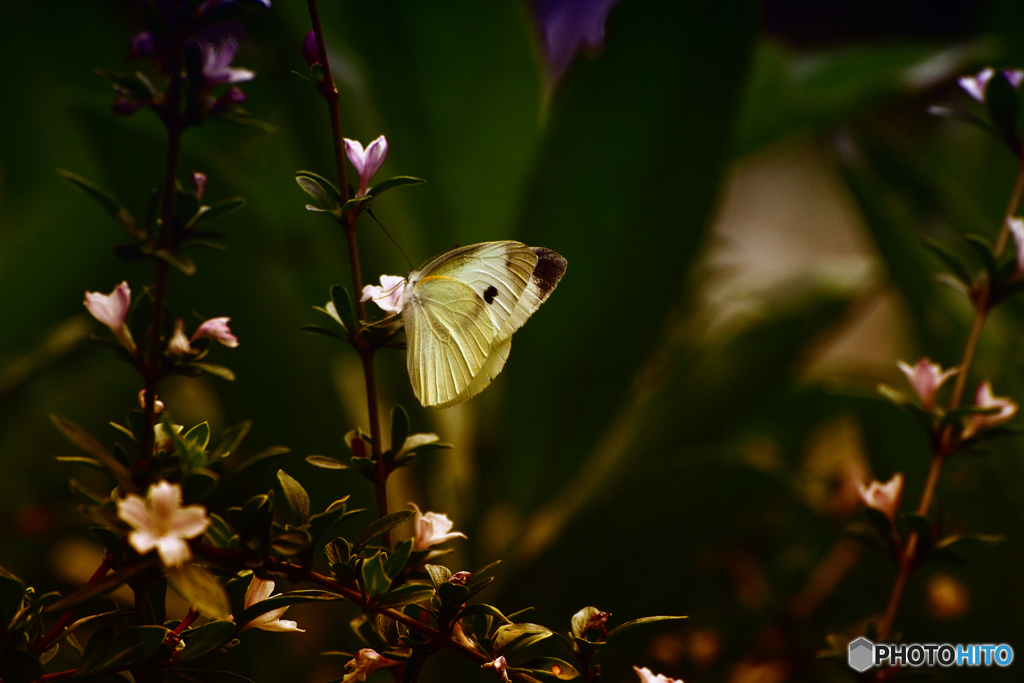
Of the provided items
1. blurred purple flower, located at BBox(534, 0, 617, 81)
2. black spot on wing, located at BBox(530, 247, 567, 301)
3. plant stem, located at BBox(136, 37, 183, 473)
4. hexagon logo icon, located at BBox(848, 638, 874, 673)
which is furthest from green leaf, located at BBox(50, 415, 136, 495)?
blurred purple flower, located at BBox(534, 0, 617, 81)

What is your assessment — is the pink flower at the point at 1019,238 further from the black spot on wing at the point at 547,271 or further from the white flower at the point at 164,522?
the white flower at the point at 164,522

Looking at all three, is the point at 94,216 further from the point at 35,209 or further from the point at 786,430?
the point at 786,430

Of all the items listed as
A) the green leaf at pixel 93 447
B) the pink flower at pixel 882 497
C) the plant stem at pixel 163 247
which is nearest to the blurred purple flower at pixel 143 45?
the plant stem at pixel 163 247

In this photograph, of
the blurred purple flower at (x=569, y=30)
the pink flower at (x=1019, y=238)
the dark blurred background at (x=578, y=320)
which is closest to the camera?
the pink flower at (x=1019, y=238)

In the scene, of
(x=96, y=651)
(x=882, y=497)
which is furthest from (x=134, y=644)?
(x=882, y=497)

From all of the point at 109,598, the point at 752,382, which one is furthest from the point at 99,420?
the point at 752,382

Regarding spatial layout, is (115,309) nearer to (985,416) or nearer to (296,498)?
(296,498)

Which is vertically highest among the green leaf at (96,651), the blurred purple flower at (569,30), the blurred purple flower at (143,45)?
the blurred purple flower at (569,30)

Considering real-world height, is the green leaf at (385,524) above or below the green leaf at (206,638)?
above
